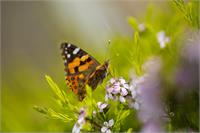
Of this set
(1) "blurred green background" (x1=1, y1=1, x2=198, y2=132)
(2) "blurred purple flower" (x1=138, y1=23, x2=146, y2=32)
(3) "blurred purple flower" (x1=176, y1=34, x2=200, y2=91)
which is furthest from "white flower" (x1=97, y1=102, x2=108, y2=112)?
(1) "blurred green background" (x1=1, y1=1, x2=198, y2=132)

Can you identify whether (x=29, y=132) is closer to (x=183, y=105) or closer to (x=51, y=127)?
(x=51, y=127)

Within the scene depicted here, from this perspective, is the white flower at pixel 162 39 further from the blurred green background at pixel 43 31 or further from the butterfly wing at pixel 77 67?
the blurred green background at pixel 43 31

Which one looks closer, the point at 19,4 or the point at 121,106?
the point at 121,106

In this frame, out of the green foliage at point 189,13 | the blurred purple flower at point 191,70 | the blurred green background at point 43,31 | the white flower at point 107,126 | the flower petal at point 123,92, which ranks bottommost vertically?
the white flower at point 107,126

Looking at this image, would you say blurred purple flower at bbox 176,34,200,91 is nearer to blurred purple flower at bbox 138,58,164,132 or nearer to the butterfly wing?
blurred purple flower at bbox 138,58,164,132

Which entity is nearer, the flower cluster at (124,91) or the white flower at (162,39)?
the flower cluster at (124,91)

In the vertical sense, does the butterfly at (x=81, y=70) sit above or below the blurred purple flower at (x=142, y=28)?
below

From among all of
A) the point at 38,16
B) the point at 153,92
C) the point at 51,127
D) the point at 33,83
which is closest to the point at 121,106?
the point at 153,92

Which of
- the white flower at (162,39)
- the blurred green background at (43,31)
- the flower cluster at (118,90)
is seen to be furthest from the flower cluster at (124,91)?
the blurred green background at (43,31)
